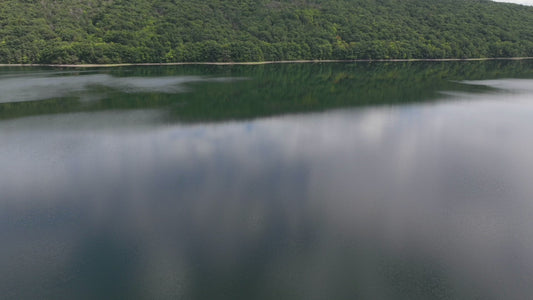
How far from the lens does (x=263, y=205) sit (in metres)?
16.0

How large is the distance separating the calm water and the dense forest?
61.8 metres

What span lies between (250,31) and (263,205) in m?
101

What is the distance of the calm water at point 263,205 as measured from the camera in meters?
11.2

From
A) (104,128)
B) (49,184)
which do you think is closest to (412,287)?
(49,184)

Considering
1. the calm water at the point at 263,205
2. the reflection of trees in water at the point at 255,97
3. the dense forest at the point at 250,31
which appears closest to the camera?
the calm water at the point at 263,205

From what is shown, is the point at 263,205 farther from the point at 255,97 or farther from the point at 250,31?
the point at 250,31

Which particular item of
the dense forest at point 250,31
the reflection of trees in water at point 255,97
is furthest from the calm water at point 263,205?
the dense forest at point 250,31

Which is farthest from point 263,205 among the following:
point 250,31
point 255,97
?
point 250,31

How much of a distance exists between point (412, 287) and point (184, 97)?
119ft

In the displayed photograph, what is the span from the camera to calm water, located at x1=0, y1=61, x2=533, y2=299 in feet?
36.9

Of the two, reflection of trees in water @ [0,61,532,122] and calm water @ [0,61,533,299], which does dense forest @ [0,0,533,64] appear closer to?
reflection of trees in water @ [0,61,532,122]

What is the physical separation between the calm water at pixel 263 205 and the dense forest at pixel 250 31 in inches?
2432

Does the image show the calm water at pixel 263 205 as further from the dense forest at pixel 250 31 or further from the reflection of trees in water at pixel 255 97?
the dense forest at pixel 250 31

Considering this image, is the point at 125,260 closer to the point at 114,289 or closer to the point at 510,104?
the point at 114,289
